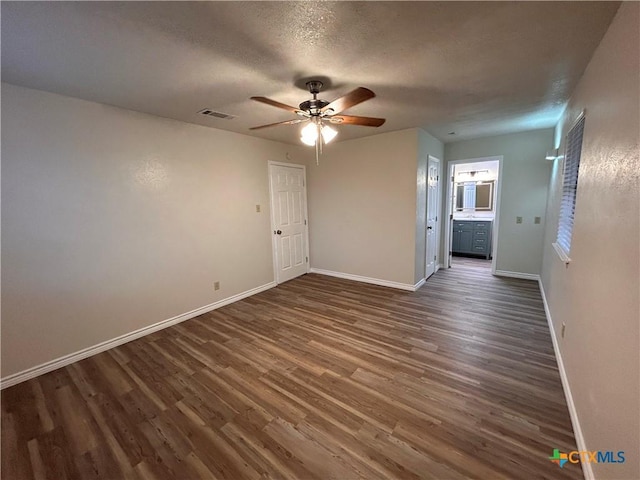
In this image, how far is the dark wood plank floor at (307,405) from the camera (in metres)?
1.52

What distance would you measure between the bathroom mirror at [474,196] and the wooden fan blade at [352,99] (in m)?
5.99

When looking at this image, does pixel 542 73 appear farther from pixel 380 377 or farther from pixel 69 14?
pixel 69 14

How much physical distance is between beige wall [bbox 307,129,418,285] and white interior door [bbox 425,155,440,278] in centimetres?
66

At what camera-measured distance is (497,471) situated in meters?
1.43

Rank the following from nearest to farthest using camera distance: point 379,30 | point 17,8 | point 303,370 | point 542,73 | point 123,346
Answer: point 17,8 < point 379,30 < point 542,73 < point 303,370 < point 123,346

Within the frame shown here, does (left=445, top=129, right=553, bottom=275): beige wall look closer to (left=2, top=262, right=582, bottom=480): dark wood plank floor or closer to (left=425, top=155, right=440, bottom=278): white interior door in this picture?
(left=425, top=155, right=440, bottom=278): white interior door

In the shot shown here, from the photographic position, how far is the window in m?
2.21

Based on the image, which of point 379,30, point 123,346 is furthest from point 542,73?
point 123,346

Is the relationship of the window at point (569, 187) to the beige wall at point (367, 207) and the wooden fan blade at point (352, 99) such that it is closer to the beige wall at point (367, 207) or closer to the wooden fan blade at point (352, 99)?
the beige wall at point (367, 207)

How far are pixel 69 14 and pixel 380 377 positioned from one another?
3073 mm

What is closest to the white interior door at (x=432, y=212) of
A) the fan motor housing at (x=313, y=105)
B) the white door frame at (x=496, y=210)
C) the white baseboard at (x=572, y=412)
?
the white door frame at (x=496, y=210)

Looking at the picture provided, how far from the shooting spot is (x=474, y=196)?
22.1 feet

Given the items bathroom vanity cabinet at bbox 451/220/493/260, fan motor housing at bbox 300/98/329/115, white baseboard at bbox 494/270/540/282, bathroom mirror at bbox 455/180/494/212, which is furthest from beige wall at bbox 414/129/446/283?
bathroom mirror at bbox 455/180/494/212

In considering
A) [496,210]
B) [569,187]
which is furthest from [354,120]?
[496,210]
